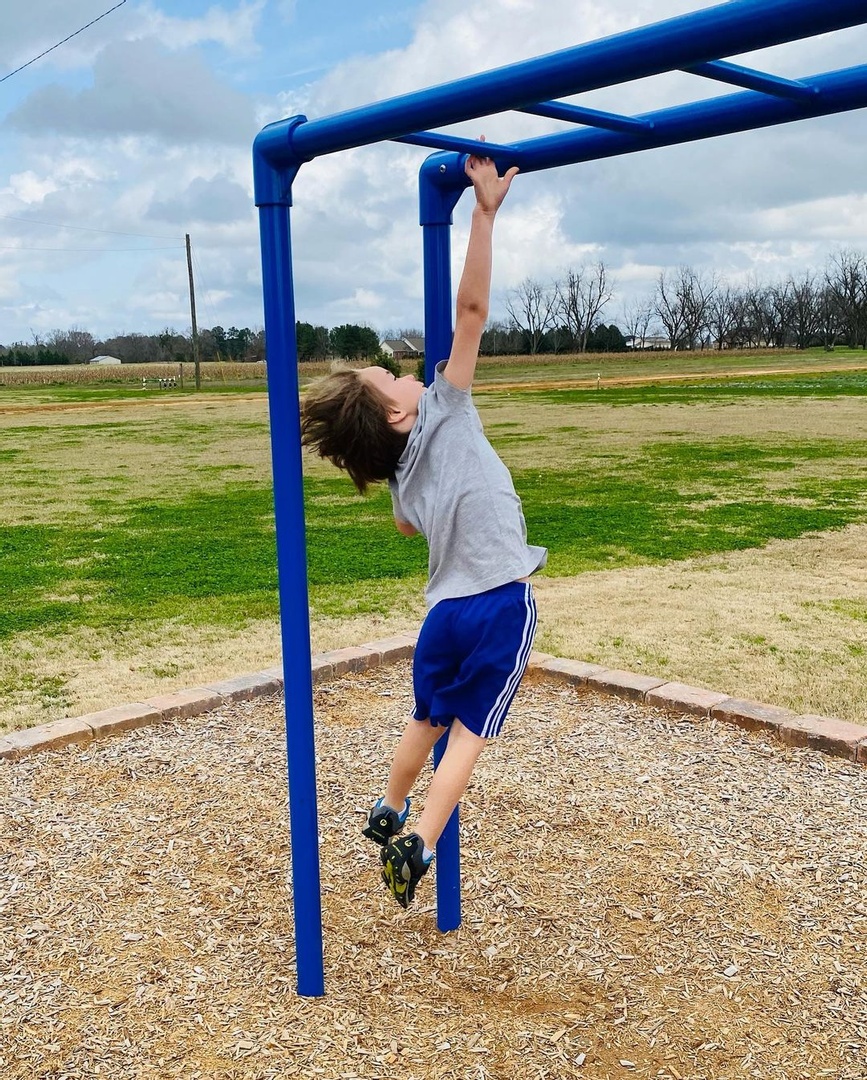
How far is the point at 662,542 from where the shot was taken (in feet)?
28.7

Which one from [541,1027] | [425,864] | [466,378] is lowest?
[541,1027]

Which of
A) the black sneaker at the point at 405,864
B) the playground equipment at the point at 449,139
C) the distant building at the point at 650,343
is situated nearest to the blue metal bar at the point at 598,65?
the playground equipment at the point at 449,139

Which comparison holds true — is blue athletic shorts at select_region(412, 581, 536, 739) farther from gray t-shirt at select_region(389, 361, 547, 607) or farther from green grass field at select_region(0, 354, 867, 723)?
green grass field at select_region(0, 354, 867, 723)

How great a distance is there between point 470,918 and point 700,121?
217cm

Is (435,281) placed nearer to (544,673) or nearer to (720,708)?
(720,708)

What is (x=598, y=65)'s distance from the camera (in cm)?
169

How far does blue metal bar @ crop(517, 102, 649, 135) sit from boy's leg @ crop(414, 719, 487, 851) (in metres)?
1.37

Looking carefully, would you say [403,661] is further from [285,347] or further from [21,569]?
[21,569]

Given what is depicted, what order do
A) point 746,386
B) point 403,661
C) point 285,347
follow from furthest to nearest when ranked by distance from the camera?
1. point 746,386
2. point 403,661
3. point 285,347

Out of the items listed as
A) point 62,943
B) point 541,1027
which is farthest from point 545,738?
point 62,943

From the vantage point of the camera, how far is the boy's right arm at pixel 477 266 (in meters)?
2.11

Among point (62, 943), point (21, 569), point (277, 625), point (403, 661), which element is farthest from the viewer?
point (21, 569)

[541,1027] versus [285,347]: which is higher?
[285,347]

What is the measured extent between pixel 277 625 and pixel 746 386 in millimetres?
31327
